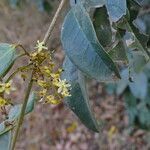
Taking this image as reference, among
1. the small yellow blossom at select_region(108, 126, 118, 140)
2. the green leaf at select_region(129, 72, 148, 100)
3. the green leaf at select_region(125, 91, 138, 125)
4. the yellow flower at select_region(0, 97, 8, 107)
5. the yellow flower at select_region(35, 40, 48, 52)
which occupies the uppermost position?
the small yellow blossom at select_region(108, 126, 118, 140)

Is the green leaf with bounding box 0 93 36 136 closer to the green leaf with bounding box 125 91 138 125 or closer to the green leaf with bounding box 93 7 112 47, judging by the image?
the green leaf with bounding box 93 7 112 47

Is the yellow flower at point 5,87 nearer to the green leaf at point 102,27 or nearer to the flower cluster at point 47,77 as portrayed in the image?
the flower cluster at point 47,77

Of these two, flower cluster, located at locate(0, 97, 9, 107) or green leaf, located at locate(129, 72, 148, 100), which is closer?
flower cluster, located at locate(0, 97, 9, 107)

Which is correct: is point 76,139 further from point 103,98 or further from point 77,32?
point 77,32

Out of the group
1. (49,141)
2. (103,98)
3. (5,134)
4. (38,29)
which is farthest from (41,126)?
(5,134)

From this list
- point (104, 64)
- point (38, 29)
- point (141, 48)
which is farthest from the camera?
point (38, 29)

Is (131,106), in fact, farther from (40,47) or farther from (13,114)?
(40,47)

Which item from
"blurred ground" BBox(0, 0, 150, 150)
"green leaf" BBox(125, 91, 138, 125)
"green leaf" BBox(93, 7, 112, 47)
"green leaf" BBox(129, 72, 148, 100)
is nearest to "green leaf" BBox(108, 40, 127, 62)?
"green leaf" BBox(93, 7, 112, 47)

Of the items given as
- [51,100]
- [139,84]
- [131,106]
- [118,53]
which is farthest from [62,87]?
[131,106]
